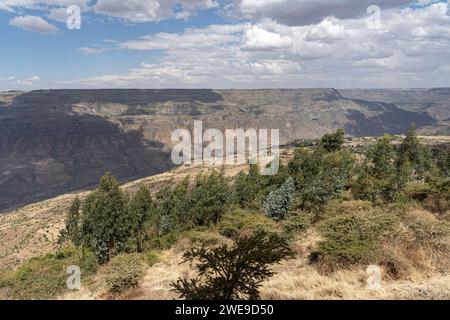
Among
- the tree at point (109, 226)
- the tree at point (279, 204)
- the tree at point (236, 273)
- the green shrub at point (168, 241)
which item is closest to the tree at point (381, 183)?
the tree at point (279, 204)

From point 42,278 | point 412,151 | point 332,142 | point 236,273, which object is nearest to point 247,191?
point 332,142

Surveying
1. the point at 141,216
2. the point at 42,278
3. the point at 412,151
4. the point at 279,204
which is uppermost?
the point at 412,151

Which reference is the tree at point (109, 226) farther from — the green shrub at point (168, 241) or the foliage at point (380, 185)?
the foliage at point (380, 185)

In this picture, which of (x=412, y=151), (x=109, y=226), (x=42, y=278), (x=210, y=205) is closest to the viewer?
(x=42, y=278)

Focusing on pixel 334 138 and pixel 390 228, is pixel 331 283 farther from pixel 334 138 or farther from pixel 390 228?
pixel 334 138

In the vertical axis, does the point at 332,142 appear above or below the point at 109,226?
above

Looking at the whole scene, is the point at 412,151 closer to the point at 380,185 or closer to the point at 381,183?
the point at 381,183

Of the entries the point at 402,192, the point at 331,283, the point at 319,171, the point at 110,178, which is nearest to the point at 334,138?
the point at 319,171

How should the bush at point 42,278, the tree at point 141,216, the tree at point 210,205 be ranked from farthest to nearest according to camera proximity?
1. the tree at point 210,205
2. the tree at point 141,216
3. the bush at point 42,278

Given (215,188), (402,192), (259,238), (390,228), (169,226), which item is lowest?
(169,226)
